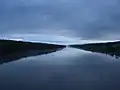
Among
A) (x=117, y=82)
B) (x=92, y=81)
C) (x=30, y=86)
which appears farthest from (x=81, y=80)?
(x=30, y=86)

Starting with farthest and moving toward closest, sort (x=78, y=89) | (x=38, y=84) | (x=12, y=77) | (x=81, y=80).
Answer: (x=12, y=77) < (x=81, y=80) < (x=38, y=84) < (x=78, y=89)

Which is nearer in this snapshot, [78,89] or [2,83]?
[78,89]

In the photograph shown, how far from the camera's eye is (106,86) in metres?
19.5

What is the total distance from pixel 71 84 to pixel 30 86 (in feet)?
8.03

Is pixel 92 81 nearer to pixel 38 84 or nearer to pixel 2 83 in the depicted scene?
pixel 38 84

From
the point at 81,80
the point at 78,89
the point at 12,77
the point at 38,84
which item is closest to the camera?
the point at 78,89

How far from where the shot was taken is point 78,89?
61.1ft

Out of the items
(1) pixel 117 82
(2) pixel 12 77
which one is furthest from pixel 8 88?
(1) pixel 117 82

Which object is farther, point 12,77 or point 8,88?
point 12,77

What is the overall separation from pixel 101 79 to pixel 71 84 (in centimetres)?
279

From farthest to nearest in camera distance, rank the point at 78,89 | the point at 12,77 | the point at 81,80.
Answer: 1. the point at 12,77
2. the point at 81,80
3. the point at 78,89

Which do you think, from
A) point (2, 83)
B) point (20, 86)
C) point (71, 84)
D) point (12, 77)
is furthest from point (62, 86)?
point (12, 77)

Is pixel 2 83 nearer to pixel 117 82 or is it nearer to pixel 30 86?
pixel 30 86

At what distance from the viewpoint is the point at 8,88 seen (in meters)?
18.9
